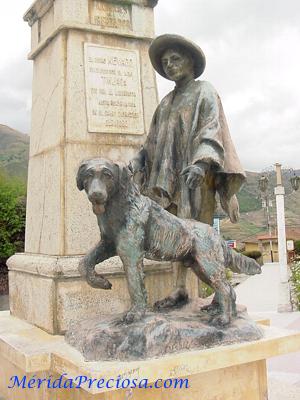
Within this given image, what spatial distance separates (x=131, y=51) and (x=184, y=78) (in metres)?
0.93

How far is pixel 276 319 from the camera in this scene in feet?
36.4

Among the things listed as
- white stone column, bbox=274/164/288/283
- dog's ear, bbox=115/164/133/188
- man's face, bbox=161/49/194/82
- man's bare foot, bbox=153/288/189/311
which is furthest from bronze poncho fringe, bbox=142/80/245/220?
white stone column, bbox=274/164/288/283

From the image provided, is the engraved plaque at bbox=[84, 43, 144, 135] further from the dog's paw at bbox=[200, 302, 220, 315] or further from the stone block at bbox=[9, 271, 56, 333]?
the dog's paw at bbox=[200, 302, 220, 315]

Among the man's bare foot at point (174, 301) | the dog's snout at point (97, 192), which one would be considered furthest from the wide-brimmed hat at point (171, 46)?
the man's bare foot at point (174, 301)

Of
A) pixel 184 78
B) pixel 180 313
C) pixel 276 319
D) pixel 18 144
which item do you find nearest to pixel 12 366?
pixel 180 313

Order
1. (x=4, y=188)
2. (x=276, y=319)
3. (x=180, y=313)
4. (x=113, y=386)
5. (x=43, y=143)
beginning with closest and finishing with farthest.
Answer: (x=113, y=386)
(x=180, y=313)
(x=43, y=143)
(x=276, y=319)
(x=4, y=188)

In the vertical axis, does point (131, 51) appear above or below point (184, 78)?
above

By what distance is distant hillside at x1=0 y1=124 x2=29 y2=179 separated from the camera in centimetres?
8362

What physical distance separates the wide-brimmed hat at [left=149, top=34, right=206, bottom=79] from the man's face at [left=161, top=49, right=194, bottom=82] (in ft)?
0.15

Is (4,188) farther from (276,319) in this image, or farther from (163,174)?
(163,174)

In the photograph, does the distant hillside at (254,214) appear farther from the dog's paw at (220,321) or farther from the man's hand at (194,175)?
the dog's paw at (220,321)

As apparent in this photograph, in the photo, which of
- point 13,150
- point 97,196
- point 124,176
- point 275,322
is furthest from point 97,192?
point 13,150

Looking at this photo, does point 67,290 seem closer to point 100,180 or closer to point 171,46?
point 100,180

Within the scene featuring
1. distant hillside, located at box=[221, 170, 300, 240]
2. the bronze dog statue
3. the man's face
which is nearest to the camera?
Result: the bronze dog statue
